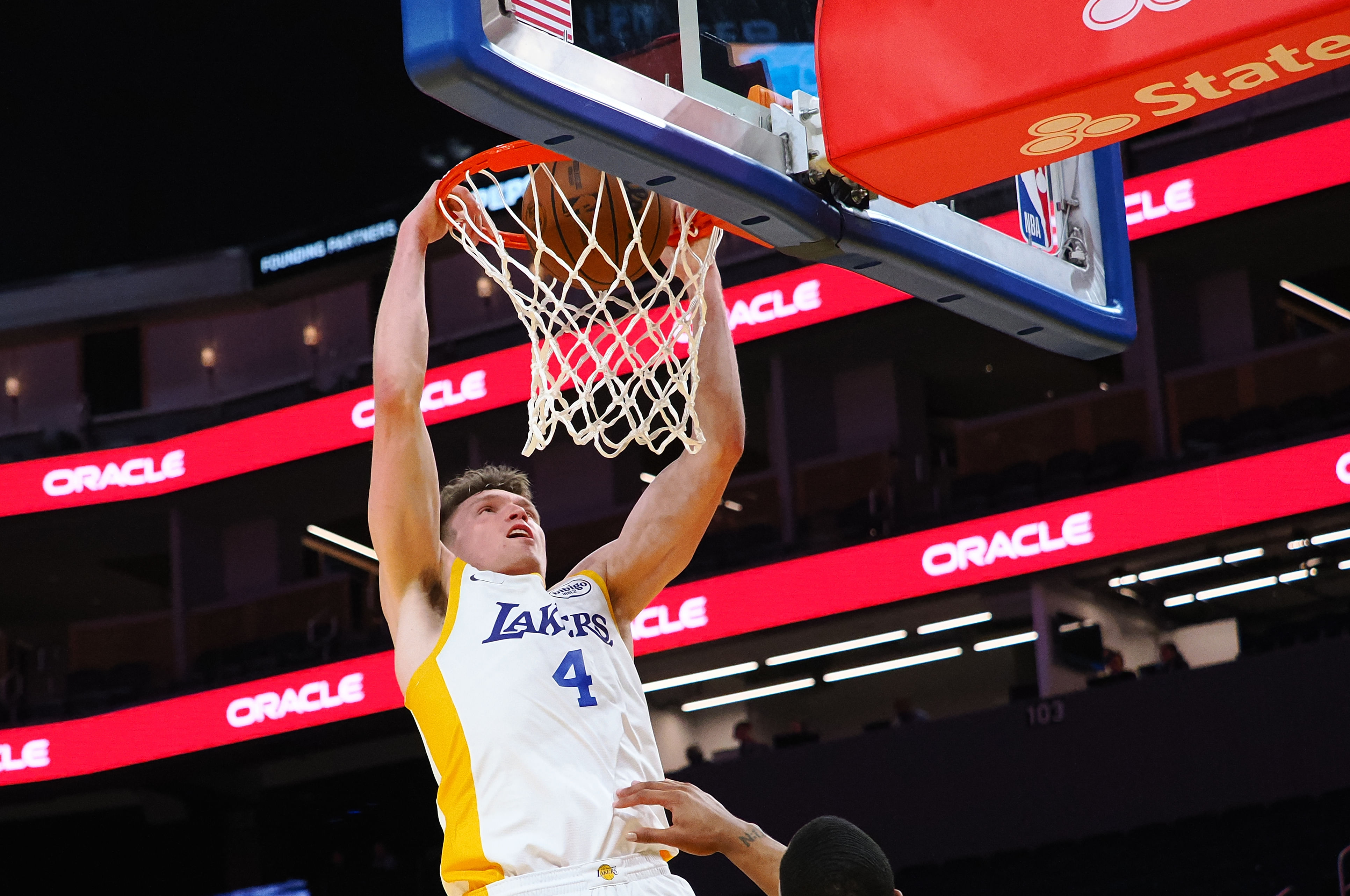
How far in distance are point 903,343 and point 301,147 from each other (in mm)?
9953

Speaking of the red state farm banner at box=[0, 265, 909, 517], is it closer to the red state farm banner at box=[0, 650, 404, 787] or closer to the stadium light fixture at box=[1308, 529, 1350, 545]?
the red state farm banner at box=[0, 650, 404, 787]

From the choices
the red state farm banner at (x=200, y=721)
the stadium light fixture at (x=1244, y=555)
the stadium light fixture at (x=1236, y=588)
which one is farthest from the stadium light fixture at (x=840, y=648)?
the red state farm banner at (x=200, y=721)

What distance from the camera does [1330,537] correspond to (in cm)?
1361

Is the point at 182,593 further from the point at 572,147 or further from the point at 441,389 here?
the point at 572,147

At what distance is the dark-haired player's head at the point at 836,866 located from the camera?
180 cm

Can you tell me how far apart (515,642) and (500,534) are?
31 centimetres

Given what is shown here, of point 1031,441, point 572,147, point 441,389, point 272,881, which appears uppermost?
point 441,389

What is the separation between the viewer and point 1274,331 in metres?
15.5

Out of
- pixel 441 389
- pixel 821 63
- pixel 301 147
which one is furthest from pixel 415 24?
pixel 301 147

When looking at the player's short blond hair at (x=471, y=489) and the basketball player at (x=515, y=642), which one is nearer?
the basketball player at (x=515, y=642)

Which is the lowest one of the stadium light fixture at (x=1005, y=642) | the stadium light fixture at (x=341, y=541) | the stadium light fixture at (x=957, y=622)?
the stadium light fixture at (x=1005, y=642)

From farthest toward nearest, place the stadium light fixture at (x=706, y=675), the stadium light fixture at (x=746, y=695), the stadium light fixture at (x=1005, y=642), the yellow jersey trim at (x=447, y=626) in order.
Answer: the stadium light fixture at (x=746, y=695), the stadium light fixture at (x=706, y=675), the stadium light fixture at (x=1005, y=642), the yellow jersey trim at (x=447, y=626)

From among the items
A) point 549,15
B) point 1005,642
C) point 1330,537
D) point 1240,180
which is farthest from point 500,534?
point 1005,642

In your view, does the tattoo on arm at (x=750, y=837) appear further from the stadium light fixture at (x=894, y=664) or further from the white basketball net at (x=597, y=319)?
the stadium light fixture at (x=894, y=664)
